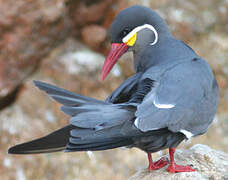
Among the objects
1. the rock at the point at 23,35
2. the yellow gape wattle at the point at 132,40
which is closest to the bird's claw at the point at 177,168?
the yellow gape wattle at the point at 132,40

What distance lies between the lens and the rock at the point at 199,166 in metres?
3.52

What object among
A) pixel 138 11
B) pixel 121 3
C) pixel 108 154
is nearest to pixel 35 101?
pixel 108 154

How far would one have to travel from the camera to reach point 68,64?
7.59 m

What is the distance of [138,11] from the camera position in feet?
12.0

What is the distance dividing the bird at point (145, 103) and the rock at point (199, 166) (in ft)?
0.23

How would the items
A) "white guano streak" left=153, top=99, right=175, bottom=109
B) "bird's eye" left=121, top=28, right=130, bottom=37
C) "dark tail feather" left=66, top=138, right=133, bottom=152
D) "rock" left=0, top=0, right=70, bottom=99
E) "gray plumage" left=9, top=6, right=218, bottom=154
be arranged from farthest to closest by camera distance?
"rock" left=0, top=0, right=70, bottom=99 → "bird's eye" left=121, top=28, right=130, bottom=37 → "white guano streak" left=153, top=99, right=175, bottom=109 → "gray plumage" left=9, top=6, right=218, bottom=154 → "dark tail feather" left=66, top=138, right=133, bottom=152

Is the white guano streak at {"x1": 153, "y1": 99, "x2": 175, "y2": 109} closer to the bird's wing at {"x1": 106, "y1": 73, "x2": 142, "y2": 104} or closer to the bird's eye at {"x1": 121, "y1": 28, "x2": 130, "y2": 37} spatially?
the bird's wing at {"x1": 106, "y1": 73, "x2": 142, "y2": 104}

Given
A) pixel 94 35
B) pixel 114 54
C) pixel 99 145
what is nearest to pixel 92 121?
pixel 99 145

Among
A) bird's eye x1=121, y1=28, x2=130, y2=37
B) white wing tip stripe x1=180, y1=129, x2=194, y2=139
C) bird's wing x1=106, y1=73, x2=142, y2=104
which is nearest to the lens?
white wing tip stripe x1=180, y1=129, x2=194, y2=139

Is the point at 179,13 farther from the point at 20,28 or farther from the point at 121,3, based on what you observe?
the point at 20,28

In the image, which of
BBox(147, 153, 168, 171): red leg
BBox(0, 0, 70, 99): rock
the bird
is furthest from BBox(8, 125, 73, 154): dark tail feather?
BBox(0, 0, 70, 99): rock

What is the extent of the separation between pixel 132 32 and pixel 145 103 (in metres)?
0.76

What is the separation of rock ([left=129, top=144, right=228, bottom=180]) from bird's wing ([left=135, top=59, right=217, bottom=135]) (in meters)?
0.39

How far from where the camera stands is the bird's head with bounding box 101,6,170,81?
141 inches
